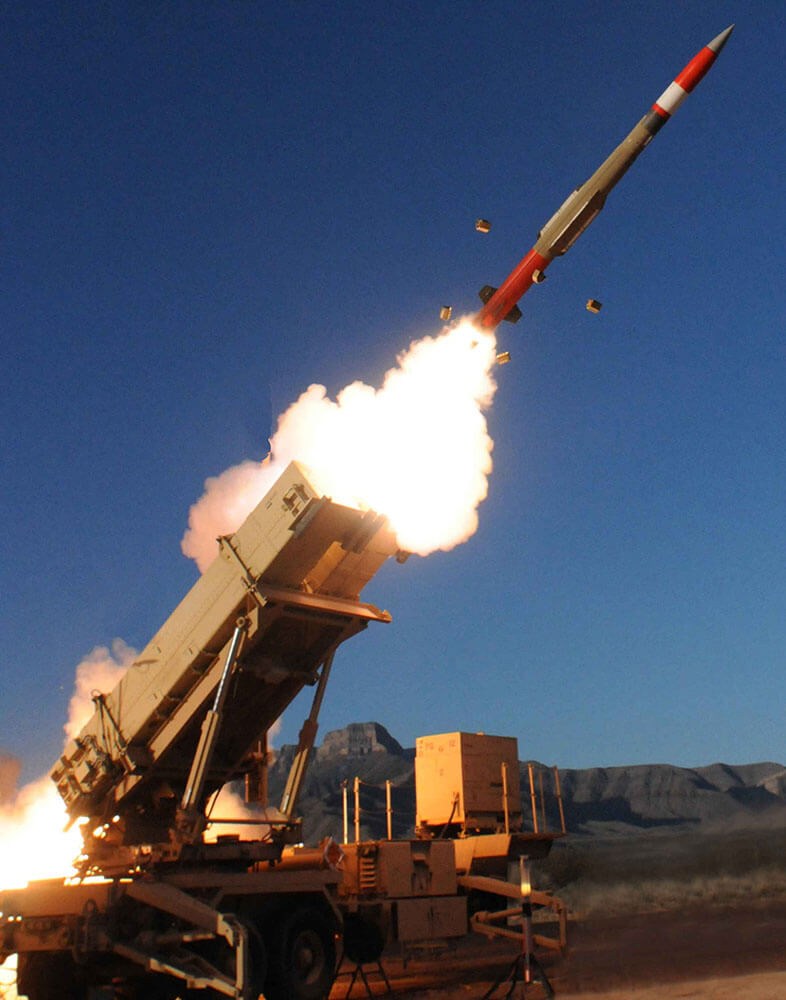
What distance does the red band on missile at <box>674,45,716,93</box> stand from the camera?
12203 millimetres

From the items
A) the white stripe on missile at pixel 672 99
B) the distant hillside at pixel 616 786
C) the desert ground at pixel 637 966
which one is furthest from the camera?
the distant hillside at pixel 616 786

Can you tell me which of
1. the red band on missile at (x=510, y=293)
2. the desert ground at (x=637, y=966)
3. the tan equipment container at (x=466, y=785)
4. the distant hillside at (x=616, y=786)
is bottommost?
the desert ground at (x=637, y=966)

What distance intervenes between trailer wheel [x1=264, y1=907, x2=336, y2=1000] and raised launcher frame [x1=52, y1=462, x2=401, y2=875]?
0.79 meters

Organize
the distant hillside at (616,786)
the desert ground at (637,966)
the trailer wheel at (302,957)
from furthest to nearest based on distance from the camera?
the distant hillside at (616,786), the desert ground at (637,966), the trailer wheel at (302,957)

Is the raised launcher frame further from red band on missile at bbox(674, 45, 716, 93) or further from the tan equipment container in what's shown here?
red band on missile at bbox(674, 45, 716, 93)

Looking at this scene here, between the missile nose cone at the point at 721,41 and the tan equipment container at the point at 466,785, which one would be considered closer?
the missile nose cone at the point at 721,41

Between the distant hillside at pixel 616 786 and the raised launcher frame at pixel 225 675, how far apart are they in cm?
6816

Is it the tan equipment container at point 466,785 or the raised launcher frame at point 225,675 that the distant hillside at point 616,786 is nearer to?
the tan equipment container at point 466,785

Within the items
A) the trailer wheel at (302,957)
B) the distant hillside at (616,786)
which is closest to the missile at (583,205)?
the trailer wheel at (302,957)

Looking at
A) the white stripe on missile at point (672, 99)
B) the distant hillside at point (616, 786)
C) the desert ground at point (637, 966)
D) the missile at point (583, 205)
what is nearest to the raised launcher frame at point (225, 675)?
the desert ground at point (637, 966)

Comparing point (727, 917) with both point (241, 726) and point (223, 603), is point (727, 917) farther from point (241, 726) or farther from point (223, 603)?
point (223, 603)

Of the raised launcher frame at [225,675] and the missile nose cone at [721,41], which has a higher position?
the missile nose cone at [721,41]

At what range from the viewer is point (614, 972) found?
1216 cm

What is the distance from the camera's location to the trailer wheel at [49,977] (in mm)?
9445
